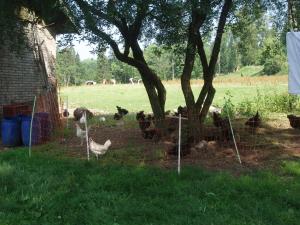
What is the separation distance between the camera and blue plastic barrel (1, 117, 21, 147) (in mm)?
12367

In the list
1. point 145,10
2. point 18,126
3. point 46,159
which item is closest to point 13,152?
point 46,159

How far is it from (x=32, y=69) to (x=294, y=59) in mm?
11046

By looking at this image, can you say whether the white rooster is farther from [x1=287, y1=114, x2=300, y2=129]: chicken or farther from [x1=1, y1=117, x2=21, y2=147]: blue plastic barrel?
[x1=287, y1=114, x2=300, y2=129]: chicken

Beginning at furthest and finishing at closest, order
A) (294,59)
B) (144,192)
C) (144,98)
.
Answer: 1. (144,98)
2. (294,59)
3. (144,192)

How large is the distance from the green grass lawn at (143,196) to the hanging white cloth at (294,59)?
1592mm

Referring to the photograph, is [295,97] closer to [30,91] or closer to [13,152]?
[30,91]

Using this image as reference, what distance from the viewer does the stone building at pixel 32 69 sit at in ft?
48.1

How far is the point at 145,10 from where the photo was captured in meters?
9.64

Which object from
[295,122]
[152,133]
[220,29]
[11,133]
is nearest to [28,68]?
[11,133]

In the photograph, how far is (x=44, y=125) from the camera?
41.5ft

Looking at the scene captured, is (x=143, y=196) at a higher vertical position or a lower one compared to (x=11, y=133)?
lower

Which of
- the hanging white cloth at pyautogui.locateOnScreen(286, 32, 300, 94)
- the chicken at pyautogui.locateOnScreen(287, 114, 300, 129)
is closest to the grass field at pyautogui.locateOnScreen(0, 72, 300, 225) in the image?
the hanging white cloth at pyautogui.locateOnScreen(286, 32, 300, 94)

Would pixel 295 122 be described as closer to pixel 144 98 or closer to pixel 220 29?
pixel 220 29

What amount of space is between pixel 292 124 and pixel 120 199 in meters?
8.25
